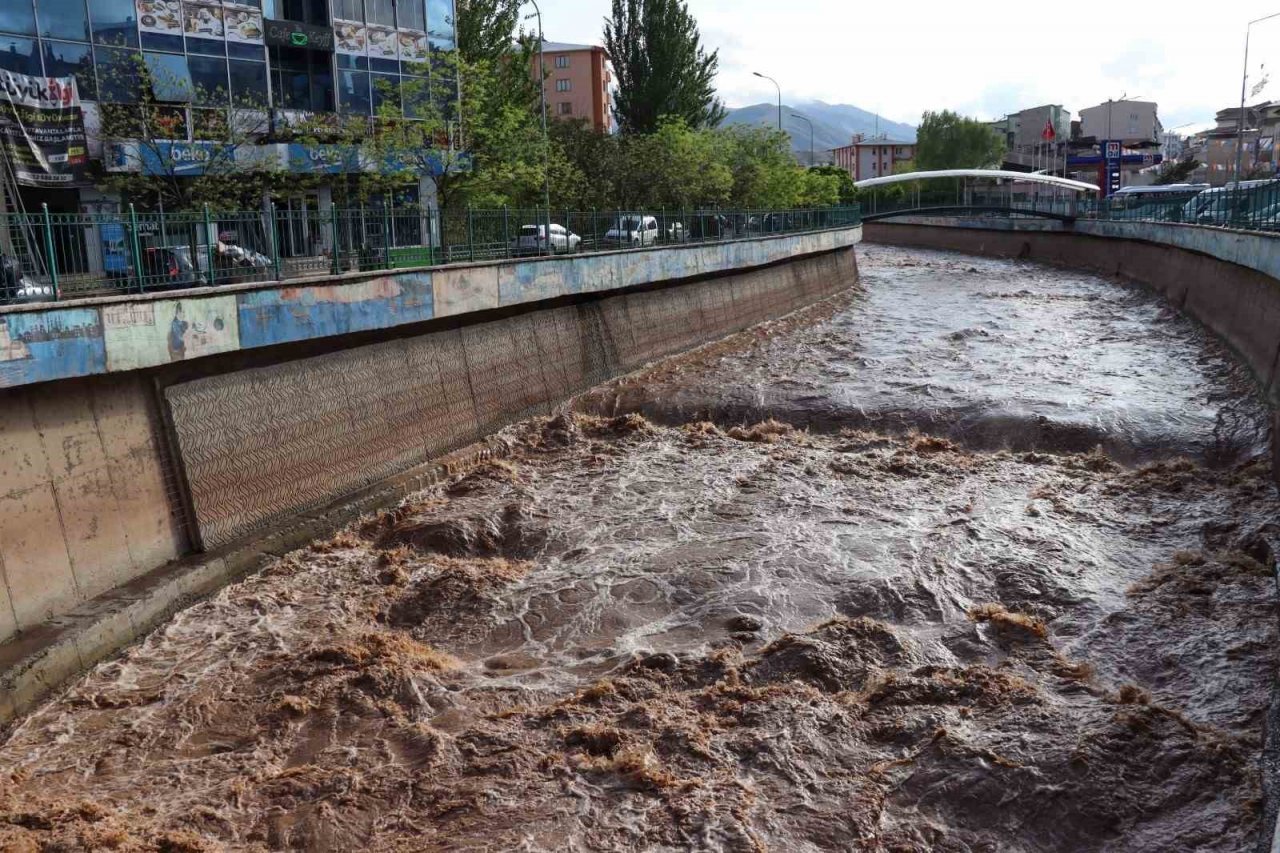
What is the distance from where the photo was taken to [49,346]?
13727 mm

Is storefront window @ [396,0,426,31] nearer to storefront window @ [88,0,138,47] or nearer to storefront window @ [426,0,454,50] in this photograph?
storefront window @ [426,0,454,50]

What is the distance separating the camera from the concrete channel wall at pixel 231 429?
13.5m

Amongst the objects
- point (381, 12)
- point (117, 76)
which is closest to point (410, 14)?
point (381, 12)

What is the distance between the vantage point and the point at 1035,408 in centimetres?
2356

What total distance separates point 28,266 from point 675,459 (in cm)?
1145

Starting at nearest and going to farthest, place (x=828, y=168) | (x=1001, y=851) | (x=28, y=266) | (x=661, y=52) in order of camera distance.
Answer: (x=1001, y=851), (x=28, y=266), (x=661, y=52), (x=828, y=168)

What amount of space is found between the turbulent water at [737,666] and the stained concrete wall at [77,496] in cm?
125

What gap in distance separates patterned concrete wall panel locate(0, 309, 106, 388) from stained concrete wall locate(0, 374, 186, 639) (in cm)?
34

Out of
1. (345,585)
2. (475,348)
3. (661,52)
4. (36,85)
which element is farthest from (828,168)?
(345,585)

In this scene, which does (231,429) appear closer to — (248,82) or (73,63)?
(73,63)

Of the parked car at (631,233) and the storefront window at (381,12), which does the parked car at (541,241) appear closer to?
the parked car at (631,233)

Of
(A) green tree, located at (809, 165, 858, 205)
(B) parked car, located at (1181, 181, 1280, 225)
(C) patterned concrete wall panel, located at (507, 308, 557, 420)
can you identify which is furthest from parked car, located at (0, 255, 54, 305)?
(A) green tree, located at (809, 165, 858, 205)

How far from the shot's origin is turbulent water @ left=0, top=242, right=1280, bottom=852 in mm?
10016

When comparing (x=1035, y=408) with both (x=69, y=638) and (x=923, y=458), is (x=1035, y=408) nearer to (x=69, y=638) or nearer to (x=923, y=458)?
(x=923, y=458)
